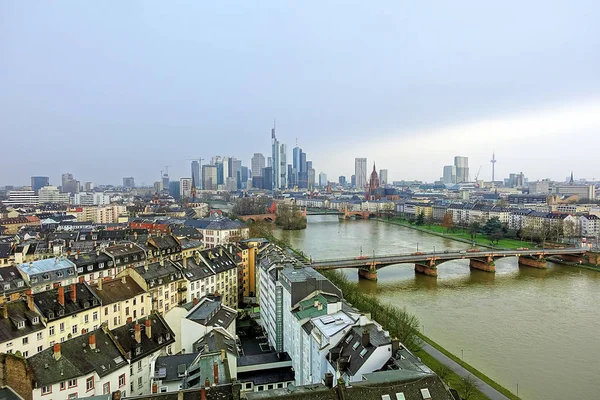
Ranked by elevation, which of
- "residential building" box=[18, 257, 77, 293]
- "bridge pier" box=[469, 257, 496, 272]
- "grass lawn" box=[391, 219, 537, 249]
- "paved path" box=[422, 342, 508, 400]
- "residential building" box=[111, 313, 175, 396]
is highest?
"residential building" box=[18, 257, 77, 293]

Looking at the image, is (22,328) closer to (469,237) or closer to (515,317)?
(515,317)

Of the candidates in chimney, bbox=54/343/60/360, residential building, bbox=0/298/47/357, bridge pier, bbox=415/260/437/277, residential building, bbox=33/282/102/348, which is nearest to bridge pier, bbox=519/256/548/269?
bridge pier, bbox=415/260/437/277

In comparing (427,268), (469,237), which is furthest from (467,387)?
(469,237)

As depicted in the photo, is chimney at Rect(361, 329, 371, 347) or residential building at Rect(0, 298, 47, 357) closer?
chimney at Rect(361, 329, 371, 347)

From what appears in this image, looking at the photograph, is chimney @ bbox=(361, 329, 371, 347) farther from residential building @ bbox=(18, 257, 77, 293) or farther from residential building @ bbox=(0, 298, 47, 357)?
residential building @ bbox=(18, 257, 77, 293)

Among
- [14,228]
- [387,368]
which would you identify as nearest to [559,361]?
[387,368]

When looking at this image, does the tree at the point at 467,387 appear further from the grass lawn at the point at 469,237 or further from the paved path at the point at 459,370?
the grass lawn at the point at 469,237

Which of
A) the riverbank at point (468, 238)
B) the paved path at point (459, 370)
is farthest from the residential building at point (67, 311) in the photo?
the riverbank at point (468, 238)
